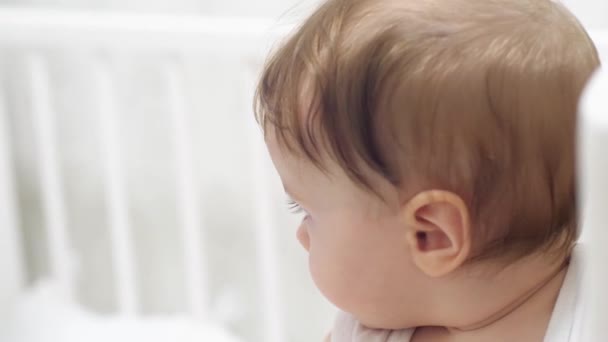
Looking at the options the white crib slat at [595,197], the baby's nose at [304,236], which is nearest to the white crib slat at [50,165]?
the baby's nose at [304,236]

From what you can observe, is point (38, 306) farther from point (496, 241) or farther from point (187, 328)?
point (496, 241)

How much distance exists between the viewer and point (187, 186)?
108 centimetres

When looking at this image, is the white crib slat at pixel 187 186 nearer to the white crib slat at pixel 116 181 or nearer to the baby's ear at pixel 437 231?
the white crib slat at pixel 116 181

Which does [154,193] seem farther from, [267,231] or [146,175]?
→ [267,231]

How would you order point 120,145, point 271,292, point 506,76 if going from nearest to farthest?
point 506,76 < point 271,292 < point 120,145

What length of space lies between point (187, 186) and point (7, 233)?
25cm

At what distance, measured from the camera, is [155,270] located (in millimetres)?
1321

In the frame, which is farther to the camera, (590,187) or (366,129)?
(366,129)

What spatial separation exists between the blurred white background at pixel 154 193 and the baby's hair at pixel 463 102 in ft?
1.84

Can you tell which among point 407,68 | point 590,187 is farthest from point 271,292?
point 590,187

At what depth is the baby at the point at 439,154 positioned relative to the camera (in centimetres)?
54

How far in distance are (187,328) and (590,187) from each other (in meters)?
0.82

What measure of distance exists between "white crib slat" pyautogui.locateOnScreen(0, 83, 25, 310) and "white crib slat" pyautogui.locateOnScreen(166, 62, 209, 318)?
0.21 m

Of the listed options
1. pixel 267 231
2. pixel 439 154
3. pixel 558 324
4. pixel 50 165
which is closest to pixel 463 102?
pixel 439 154
